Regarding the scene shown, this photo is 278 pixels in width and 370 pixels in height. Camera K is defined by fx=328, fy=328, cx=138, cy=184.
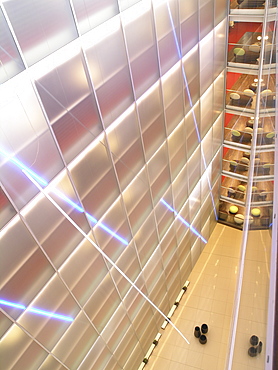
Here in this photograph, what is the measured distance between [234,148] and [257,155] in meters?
6.39

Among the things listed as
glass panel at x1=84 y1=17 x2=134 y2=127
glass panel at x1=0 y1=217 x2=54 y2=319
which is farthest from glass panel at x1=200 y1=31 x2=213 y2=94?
glass panel at x1=0 y1=217 x2=54 y2=319

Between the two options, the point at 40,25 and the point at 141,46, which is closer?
the point at 40,25

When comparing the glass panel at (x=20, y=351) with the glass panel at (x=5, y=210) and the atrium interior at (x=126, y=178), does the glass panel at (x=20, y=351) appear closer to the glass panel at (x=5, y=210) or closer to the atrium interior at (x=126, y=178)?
the atrium interior at (x=126, y=178)

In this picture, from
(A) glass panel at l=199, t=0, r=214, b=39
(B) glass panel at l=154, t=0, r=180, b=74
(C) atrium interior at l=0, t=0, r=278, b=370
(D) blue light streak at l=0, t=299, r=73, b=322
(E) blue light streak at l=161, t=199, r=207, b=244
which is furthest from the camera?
(E) blue light streak at l=161, t=199, r=207, b=244

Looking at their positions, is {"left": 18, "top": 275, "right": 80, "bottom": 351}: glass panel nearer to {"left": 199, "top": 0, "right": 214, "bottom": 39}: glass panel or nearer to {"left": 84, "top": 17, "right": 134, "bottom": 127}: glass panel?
{"left": 84, "top": 17, "right": 134, "bottom": 127}: glass panel

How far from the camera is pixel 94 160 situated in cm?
602

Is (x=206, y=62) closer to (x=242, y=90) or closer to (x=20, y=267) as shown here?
(x=242, y=90)

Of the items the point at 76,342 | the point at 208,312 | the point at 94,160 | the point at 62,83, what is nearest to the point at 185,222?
the point at 208,312

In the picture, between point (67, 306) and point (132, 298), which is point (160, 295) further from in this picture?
point (67, 306)

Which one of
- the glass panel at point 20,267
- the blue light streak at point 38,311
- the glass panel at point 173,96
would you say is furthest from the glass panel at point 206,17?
the blue light streak at point 38,311

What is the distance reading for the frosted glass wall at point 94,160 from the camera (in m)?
4.57

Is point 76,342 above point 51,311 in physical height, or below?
above

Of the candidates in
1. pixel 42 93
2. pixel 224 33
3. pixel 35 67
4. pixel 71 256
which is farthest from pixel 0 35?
pixel 224 33

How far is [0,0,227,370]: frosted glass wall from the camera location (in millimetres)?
4570
